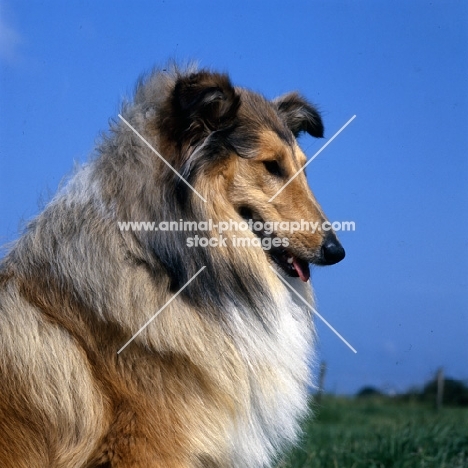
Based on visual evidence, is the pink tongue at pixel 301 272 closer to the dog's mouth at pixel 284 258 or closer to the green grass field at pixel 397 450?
the dog's mouth at pixel 284 258

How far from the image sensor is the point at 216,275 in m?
4.12

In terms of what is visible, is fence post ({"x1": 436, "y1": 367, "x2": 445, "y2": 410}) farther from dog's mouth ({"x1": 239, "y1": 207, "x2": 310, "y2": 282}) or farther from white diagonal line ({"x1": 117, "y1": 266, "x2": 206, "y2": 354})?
white diagonal line ({"x1": 117, "y1": 266, "x2": 206, "y2": 354})

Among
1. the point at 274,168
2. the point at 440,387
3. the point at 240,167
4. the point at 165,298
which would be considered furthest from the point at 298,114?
the point at 440,387

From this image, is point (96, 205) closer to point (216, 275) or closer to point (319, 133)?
point (216, 275)

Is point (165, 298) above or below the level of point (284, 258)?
below

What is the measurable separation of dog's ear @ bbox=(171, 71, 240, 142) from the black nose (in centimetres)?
93

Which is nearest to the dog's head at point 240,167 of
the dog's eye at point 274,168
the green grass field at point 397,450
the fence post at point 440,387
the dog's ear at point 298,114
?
the dog's eye at point 274,168

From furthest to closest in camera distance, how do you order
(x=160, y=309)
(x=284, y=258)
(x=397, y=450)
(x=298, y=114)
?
(x=397, y=450) < (x=298, y=114) < (x=284, y=258) < (x=160, y=309)

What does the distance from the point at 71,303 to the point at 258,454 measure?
55.7 inches

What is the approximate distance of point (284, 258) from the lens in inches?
173

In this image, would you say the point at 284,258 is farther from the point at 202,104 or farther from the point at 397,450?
the point at 397,450

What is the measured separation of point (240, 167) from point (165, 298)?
911 millimetres

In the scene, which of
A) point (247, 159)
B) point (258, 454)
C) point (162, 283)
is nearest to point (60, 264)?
point (162, 283)

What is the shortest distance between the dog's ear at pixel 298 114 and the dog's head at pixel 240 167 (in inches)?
27.7
